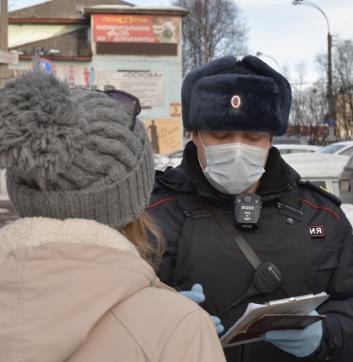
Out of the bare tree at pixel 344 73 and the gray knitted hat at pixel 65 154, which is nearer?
the gray knitted hat at pixel 65 154

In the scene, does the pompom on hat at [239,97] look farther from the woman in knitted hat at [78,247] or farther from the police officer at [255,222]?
the woman in knitted hat at [78,247]

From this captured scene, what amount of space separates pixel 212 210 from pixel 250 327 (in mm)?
530

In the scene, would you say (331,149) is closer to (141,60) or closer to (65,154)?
(65,154)

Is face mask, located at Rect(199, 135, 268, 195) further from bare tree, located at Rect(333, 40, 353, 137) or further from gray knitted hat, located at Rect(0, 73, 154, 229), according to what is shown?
bare tree, located at Rect(333, 40, 353, 137)

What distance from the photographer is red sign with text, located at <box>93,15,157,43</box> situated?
97.8ft

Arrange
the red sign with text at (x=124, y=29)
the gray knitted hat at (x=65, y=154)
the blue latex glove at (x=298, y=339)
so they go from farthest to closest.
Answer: the red sign with text at (x=124, y=29) < the blue latex glove at (x=298, y=339) < the gray knitted hat at (x=65, y=154)

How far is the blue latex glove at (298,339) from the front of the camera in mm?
2156

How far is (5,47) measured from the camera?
1520 centimetres

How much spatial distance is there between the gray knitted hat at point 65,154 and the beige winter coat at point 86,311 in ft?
0.36

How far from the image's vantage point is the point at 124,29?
29.9 meters

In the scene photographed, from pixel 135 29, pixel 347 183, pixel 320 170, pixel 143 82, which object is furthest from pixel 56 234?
pixel 135 29

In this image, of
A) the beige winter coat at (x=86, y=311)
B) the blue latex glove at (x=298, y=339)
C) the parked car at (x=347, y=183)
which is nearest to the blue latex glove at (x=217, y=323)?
the blue latex glove at (x=298, y=339)

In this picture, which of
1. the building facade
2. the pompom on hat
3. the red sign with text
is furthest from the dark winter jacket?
the red sign with text

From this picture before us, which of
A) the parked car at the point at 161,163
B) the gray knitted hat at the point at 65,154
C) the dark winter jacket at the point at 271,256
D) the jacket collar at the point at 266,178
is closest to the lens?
the gray knitted hat at the point at 65,154
